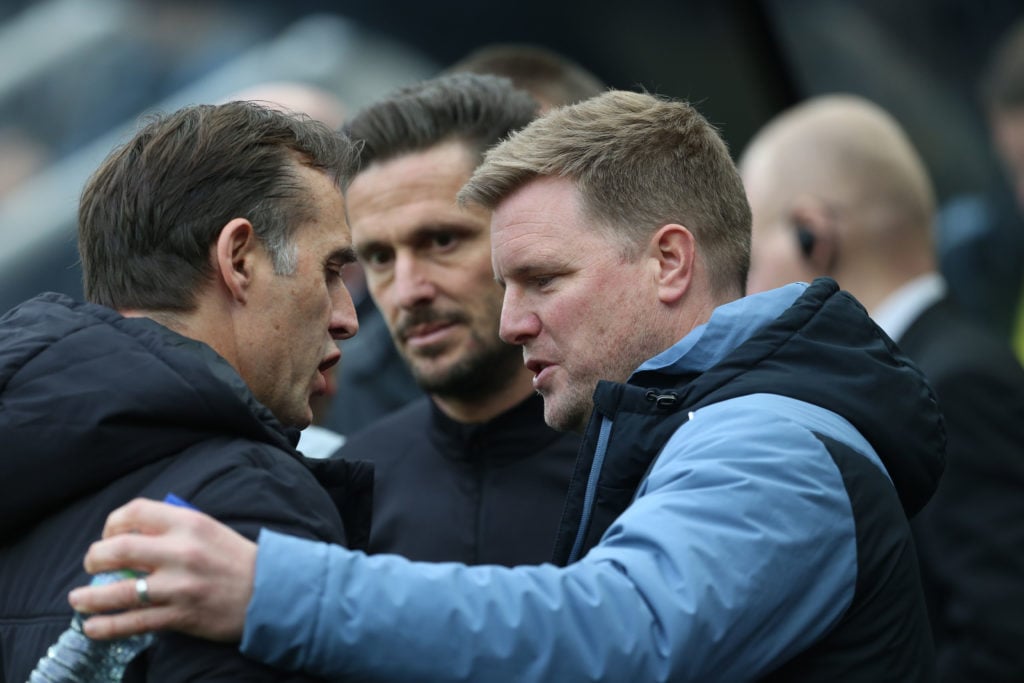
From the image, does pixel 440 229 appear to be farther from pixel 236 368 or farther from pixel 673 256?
pixel 236 368

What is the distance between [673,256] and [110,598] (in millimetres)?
1213

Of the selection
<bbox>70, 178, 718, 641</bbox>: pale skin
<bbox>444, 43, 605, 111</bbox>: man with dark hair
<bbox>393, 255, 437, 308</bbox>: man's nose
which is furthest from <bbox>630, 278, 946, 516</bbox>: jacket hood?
<bbox>444, 43, 605, 111</bbox>: man with dark hair

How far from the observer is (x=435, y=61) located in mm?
7625

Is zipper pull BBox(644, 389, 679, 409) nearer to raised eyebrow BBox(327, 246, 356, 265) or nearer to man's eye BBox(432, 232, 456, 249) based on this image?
raised eyebrow BBox(327, 246, 356, 265)

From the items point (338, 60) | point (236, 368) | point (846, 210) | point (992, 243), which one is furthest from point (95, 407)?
point (338, 60)

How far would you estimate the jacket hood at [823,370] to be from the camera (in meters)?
2.29

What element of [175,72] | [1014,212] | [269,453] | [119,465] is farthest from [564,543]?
[175,72]

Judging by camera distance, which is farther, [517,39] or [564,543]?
[517,39]

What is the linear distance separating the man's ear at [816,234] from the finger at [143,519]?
3.35 meters

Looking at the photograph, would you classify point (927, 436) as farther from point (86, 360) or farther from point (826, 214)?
point (826, 214)

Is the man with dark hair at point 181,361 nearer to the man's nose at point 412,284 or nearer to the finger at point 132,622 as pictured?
the finger at point 132,622

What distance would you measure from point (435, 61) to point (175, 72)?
1.41m

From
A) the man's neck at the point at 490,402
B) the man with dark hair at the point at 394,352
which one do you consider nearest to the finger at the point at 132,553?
the man's neck at the point at 490,402

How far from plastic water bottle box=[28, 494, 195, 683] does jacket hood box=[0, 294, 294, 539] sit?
0.49 feet
